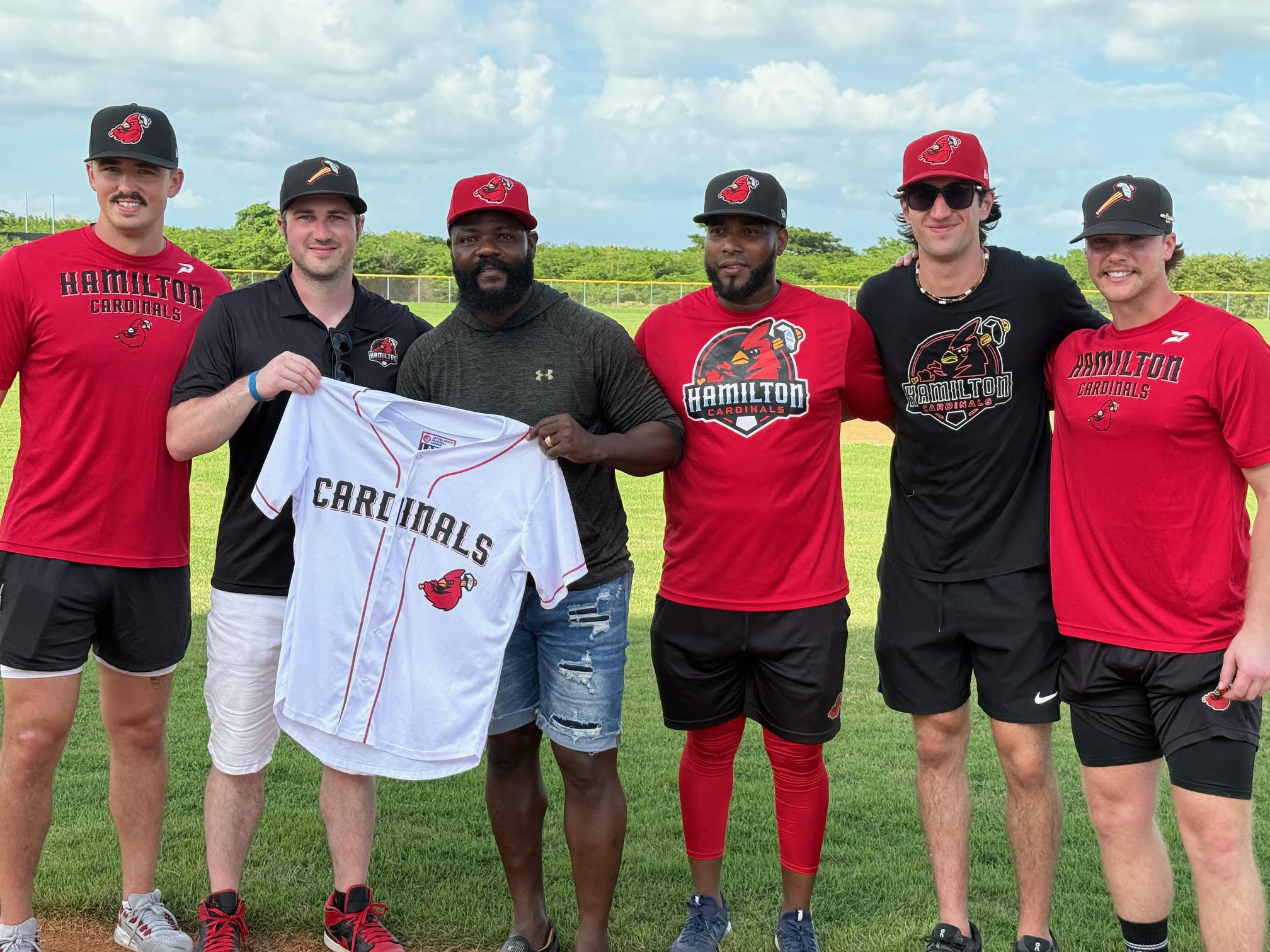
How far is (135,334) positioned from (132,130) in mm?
780

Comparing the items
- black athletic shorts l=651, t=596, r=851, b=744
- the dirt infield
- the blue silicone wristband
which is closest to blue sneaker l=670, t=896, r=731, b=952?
black athletic shorts l=651, t=596, r=851, b=744

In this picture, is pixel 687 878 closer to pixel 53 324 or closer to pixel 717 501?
pixel 717 501

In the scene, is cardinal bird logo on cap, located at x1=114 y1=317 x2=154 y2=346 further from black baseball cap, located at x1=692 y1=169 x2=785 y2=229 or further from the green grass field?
black baseball cap, located at x1=692 y1=169 x2=785 y2=229

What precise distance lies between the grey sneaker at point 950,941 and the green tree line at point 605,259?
46.0 meters

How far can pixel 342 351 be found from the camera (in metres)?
4.41

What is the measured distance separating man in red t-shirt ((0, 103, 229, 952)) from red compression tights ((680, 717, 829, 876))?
2.00m

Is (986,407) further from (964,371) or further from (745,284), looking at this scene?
(745,284)

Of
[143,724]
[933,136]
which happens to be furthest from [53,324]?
[933,136]

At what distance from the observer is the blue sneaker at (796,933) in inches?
177

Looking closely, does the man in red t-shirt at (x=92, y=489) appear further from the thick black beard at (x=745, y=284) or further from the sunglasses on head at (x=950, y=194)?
the sunglasses on head at (x=950, y=194)

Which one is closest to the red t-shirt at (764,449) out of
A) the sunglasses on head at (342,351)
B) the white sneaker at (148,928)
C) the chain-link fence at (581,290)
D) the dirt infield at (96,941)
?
the sunglasses on head at (342,351)

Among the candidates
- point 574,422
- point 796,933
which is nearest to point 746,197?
point 574,422

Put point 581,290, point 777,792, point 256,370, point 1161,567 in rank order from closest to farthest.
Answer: point 1161,567
point 256,370
point 777,792
point 581,290

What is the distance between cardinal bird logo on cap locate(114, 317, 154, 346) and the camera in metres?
4.36
